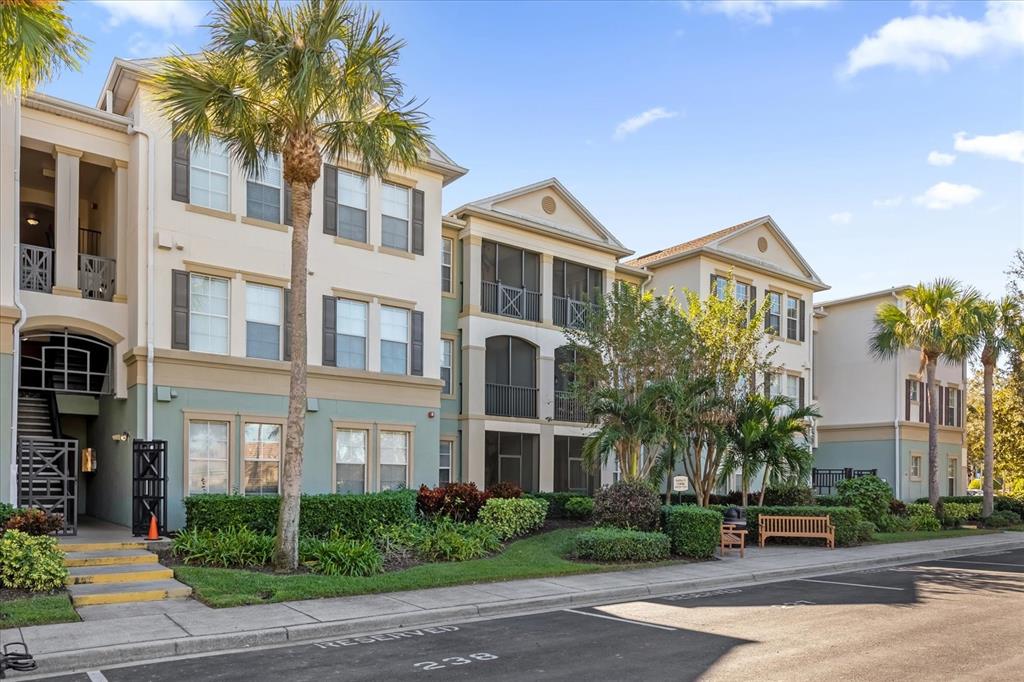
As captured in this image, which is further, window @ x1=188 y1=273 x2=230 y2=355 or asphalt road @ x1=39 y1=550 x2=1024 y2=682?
window @ x1=188 y1=273 x2=230 y2=355

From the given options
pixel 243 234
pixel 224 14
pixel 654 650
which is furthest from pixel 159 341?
pixel 654 650

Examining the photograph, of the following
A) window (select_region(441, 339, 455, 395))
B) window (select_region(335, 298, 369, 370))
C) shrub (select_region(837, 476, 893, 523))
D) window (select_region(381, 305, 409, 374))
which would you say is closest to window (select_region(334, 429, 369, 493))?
window (select_region(335, 298, 369, 370))

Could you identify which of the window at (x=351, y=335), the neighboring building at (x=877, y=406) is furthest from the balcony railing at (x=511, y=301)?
the neighboring building at (x=877, y=406)

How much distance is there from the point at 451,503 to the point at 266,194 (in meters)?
8.53

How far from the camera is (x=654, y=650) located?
33.9 ft

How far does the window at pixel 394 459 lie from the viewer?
72.3 feet

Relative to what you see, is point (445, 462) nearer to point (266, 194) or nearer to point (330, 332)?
point (330, 332)

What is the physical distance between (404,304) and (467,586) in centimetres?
978

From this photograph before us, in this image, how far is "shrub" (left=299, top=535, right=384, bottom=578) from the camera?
577 inches

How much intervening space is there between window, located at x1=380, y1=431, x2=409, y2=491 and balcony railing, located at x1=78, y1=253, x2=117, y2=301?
7256mm

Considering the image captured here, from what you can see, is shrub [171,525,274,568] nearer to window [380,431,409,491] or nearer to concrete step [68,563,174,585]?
concrete step [68,563,174,585]

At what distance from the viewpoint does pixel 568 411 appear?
2883 cm

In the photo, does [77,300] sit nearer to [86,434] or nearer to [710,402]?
[86,434]

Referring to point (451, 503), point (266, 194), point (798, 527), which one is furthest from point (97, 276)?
point (798, 527)
